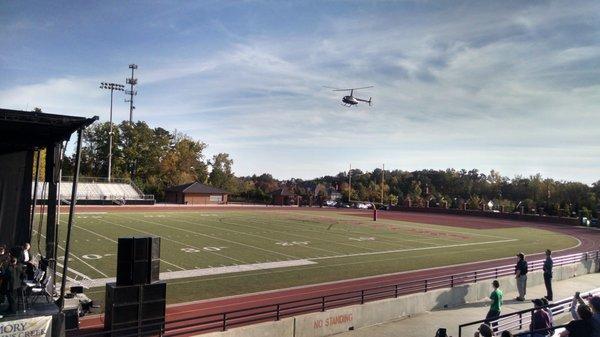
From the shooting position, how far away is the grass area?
19.7m

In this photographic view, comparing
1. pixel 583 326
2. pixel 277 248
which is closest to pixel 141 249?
pixel 583 326

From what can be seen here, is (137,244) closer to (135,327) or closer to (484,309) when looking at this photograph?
(135,327)

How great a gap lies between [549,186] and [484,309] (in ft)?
331

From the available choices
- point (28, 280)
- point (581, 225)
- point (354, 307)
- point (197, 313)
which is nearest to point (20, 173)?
point (28, 280)

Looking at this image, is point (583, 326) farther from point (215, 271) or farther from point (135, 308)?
point (215, 271)

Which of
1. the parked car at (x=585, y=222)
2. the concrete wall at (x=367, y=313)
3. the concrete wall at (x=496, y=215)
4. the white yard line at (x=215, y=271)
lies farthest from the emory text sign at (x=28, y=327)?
the concrete wall at (x=496, y=215)

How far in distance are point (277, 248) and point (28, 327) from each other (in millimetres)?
19098

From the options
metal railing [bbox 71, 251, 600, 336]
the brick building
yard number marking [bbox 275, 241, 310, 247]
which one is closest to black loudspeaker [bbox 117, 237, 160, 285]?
metal railing [bbox 71, 251, 600, 336]

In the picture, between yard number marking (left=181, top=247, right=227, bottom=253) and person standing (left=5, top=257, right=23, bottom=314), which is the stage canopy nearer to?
person standing (left=5, top=257, right=23, bottom=314)

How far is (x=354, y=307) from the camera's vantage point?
14562 millimetres

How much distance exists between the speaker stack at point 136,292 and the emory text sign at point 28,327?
1488 millimetres

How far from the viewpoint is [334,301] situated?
1559 centimetres

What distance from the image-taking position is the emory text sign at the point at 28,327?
32.5 feet

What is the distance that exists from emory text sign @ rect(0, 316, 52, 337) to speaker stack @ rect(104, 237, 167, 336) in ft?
4.88
